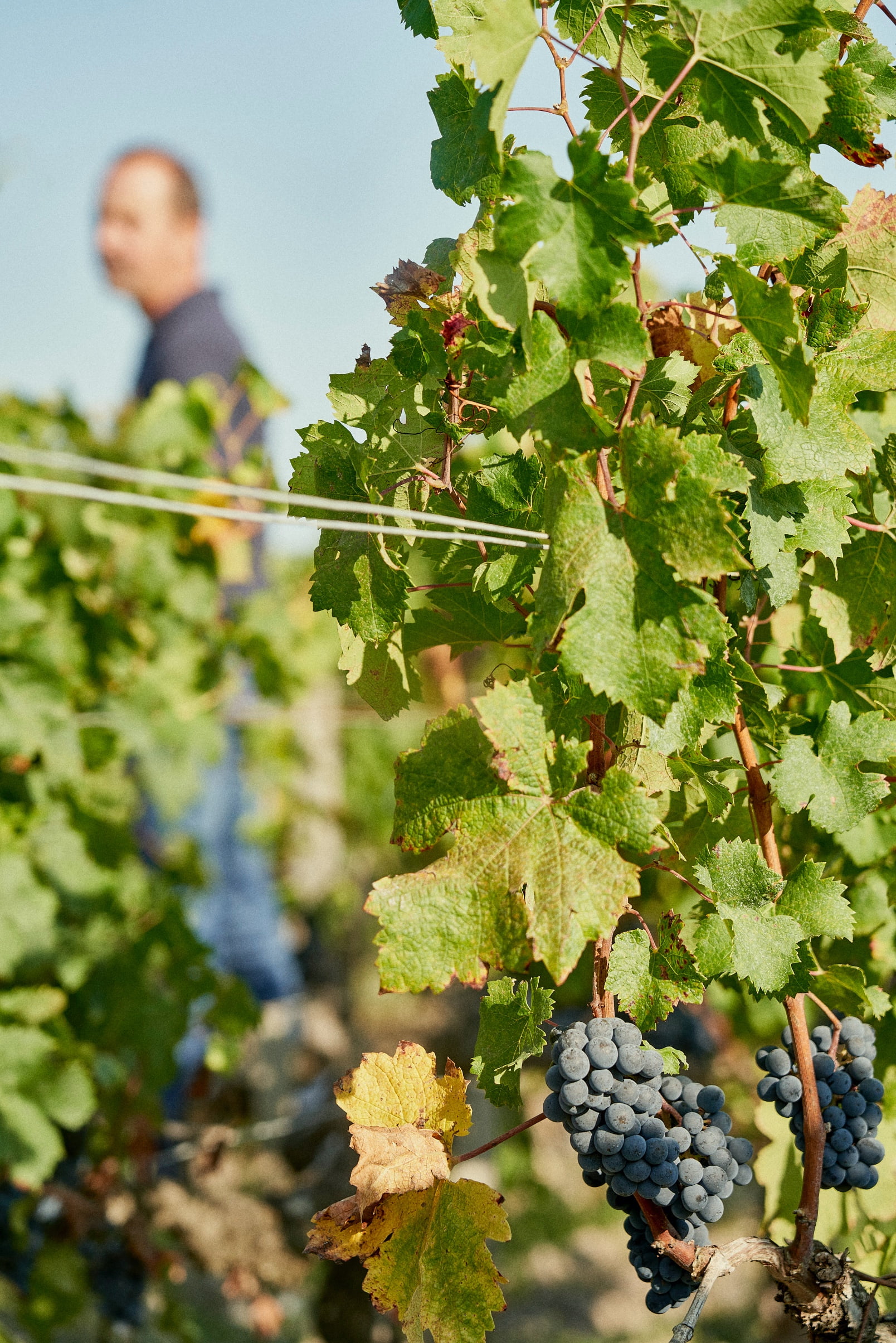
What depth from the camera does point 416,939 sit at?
2.68 feet

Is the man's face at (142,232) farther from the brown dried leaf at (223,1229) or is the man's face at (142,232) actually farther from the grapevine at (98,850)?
the brown dried leaf at (223,1229)

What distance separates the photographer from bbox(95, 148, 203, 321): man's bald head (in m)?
4.37

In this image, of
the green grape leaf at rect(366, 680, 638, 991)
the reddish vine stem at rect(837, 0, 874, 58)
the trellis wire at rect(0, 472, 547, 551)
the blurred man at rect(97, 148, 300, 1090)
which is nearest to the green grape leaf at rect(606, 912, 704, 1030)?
the green grape leaf at rect(366, 680, 638, 991)

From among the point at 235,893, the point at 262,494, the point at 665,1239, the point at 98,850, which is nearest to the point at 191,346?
the point at 235,893

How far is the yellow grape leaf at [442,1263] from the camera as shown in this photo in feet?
2.89

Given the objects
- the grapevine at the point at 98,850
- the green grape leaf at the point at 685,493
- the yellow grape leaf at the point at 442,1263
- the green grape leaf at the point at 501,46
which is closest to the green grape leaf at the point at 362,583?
the green grape leaf at the point at 685,493

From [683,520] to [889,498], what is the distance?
49 cm

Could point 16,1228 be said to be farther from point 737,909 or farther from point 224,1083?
point 737,909

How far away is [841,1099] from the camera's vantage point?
41.8 inches

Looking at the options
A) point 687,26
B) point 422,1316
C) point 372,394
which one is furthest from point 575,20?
point 422,1316

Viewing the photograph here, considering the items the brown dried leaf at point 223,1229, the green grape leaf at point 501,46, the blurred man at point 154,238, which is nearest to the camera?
the green grape leaf at point 501,46

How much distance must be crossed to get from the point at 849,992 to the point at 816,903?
189 millimetres

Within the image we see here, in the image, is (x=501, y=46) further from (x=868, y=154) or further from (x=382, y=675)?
(x=382, y=675)

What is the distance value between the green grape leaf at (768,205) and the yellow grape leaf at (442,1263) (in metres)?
0.79
